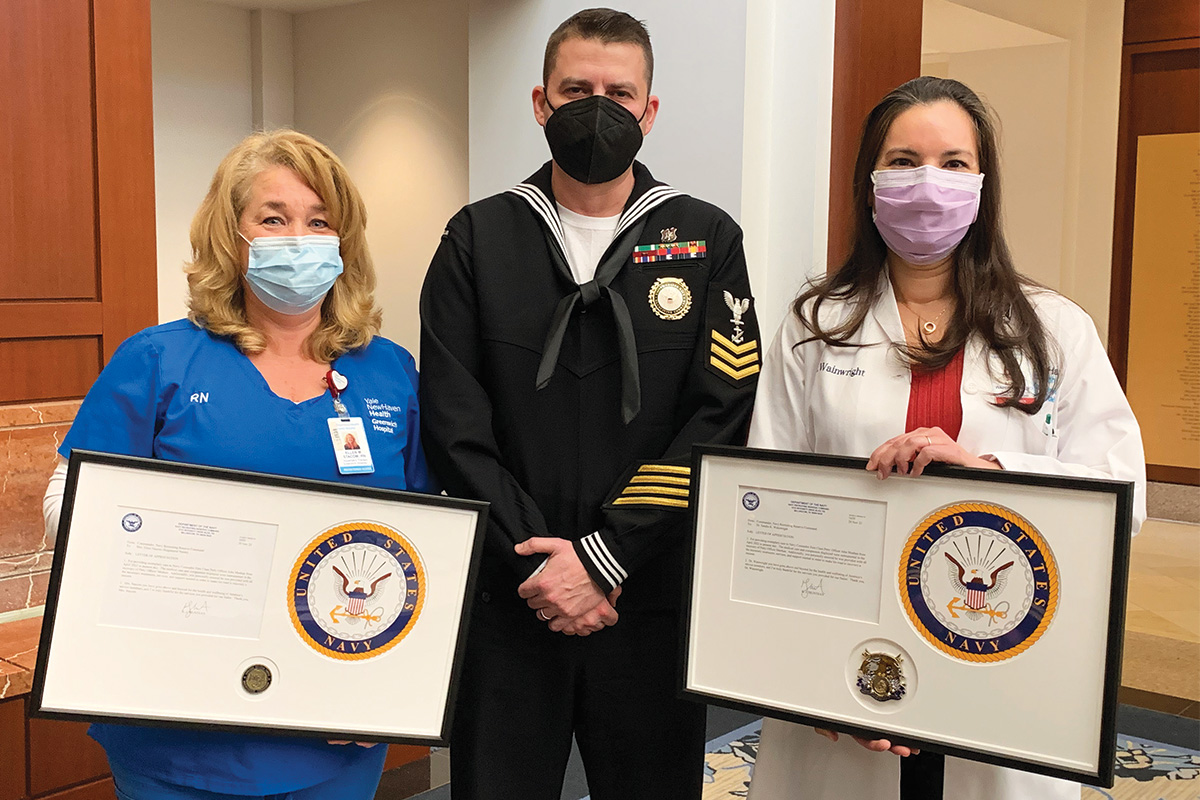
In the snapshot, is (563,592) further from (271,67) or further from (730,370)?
(271,67)

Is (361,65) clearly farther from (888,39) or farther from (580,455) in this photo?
(580,455)

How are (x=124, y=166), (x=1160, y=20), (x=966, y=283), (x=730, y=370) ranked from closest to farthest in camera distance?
1. (x=966, y=283)
2. (x=730, y=370)
3. (x=124, y=166)
4. (x=1160, y=20)

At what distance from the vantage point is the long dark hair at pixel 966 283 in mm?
1675

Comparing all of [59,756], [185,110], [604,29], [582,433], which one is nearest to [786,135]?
[604,29]

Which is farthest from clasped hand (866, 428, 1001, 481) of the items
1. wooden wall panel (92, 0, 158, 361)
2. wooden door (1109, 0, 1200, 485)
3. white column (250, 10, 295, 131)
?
wooden door (1109, 0, 1200, 485)

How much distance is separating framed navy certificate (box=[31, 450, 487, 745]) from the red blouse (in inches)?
27.9

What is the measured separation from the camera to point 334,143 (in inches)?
267

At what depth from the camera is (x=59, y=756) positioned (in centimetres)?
298

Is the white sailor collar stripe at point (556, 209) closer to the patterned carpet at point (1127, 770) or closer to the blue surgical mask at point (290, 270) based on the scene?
the blue surgical mask at point (290, 270)

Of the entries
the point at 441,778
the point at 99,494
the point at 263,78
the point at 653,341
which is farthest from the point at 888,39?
the point at 263,78

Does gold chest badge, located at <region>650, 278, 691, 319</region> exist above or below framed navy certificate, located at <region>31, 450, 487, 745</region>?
above

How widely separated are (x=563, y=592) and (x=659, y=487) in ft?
0.84

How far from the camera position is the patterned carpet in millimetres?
3600
